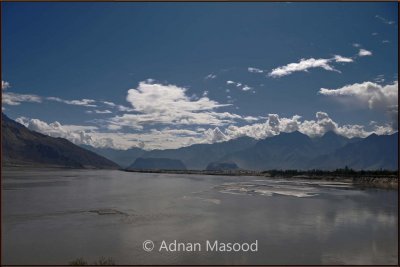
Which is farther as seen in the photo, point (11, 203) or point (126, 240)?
point (11, 203)

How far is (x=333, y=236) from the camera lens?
31.1 meters

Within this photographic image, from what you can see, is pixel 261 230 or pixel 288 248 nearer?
pixel 288 248

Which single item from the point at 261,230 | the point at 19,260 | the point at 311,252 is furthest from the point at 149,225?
the point at 311,252

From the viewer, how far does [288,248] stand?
2634 centimetres

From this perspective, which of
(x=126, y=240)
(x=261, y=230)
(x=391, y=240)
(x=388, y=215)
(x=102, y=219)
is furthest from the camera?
(x=388, y=215)

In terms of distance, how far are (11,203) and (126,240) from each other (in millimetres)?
28560

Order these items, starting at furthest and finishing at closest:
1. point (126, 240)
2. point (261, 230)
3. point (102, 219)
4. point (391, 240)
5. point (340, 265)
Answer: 1. point (102, 219)
2. point (261, 230)
3. point (391, 240)
4. point (126, 240)
5. point (340, 265)

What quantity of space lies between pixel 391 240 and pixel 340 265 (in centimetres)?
1033

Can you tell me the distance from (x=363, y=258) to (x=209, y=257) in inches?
417

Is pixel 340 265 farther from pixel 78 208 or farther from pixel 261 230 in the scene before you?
pixel 78 208

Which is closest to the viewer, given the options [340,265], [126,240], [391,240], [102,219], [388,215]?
[340,265]

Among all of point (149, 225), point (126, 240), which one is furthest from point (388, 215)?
point (126, 240)

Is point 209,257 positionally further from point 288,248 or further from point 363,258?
point 363,258

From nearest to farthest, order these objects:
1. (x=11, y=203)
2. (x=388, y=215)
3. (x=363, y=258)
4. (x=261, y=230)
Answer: (x=363, y=258) < (x=261, y=230) < (x=388, y=215) < (x=11, y=203)
